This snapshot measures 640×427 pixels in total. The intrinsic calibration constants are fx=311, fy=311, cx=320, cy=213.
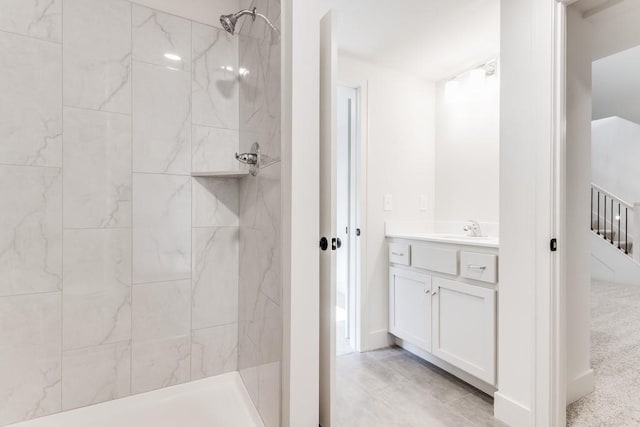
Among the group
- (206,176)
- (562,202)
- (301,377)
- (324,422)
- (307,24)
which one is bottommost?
(324,422)

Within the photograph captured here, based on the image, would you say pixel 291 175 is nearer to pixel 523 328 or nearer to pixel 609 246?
pixel 523 328

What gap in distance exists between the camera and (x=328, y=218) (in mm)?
1135

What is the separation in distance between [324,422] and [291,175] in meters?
0.91

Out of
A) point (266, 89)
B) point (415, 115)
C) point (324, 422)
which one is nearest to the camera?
point (324, 422)

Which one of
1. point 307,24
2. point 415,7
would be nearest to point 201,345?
point 307,24

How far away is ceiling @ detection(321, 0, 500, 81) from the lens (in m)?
1.82

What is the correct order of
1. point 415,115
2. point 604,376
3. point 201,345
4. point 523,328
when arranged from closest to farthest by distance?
point 523,328 < point 201,345 < point 604,376 < point 415,115

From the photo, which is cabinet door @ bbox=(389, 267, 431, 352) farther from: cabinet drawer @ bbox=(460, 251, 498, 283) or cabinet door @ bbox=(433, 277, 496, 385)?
cabinet drawer @ bbox=(460, 251, 498, 283)

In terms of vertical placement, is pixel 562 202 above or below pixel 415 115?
below

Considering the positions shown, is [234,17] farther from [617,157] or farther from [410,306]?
[617,157]

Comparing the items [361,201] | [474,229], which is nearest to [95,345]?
[361,201]

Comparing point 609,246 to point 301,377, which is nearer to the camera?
point 301,377

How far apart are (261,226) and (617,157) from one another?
752cm

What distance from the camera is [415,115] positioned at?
8.85 ft
